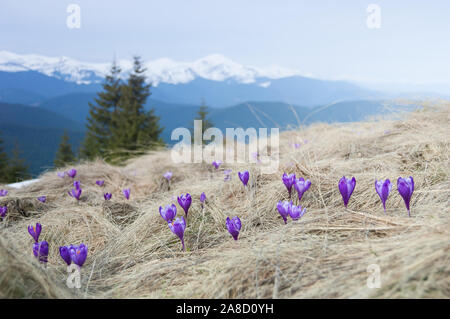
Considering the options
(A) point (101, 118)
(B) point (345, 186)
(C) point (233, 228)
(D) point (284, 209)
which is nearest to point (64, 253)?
(C) point (233, 228)

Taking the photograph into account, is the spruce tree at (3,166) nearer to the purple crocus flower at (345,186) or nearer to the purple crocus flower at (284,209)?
the purple crocus flower at (284,209)

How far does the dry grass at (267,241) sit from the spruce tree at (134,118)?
17.0m

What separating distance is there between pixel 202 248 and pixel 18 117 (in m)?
207

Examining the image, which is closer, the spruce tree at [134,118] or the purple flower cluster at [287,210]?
the purple flower cluster at [287,210]

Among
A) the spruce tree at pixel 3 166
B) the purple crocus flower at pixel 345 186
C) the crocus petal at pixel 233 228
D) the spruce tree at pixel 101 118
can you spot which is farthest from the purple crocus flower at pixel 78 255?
the spruce tree at pixel 3 166

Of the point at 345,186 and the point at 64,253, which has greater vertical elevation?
the point at 345,186

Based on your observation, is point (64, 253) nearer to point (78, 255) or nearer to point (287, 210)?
point (78, 255)

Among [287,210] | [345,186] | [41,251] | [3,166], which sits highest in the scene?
[345,186]

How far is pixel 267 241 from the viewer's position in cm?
135

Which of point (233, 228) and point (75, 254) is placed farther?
point (233, 228)

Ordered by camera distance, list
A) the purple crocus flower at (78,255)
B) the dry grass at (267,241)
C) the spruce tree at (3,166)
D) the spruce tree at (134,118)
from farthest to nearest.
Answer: the spruce tree at (3,166) < the spruce tree at (134,118) < the purple crocus flower at (78,255) < the dry grass at (267,241)

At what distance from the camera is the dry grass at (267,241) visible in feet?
3.23

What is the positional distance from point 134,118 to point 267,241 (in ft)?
77.6

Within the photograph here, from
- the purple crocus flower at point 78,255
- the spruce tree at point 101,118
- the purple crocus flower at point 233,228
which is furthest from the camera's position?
the spruce tree at point 101,118
